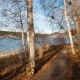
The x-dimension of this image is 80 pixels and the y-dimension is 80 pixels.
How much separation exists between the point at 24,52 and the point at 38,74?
30.5 ft

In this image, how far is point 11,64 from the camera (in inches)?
536

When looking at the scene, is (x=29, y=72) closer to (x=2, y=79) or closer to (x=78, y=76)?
(x=2, y=79)

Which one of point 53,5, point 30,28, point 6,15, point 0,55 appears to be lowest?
point 0,55

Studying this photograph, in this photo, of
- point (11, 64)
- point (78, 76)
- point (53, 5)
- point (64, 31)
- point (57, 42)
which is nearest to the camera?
point (78, 76)

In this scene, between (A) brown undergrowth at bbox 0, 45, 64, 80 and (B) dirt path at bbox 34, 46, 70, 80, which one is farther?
(A) brown undergrowth at bbox 0, 45, 64, 80

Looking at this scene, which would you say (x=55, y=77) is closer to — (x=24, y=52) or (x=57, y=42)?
(x=24, y=52)

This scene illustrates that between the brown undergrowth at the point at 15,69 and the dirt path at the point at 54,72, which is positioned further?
the brown undergrowth at the point at 15,69

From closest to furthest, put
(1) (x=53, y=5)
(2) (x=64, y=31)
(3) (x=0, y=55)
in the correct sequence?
(1) (x=53, y=5) < (3) (x=0, y=55) < (2) (x=64, y=31)

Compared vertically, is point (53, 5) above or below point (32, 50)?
above

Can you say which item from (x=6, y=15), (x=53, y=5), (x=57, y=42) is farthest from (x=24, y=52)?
(x=57, y=42)

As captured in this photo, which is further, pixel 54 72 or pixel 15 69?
pixel 15 69

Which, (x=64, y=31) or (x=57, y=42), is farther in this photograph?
(x=57, y=42)

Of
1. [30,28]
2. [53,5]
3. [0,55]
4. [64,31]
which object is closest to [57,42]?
[64,31]

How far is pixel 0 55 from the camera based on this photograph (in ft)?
74.5
